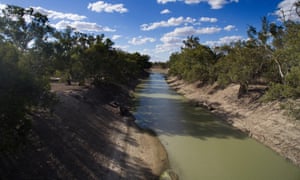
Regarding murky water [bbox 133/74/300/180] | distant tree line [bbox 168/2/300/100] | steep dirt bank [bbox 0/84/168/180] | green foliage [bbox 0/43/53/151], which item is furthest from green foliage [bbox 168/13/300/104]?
green foliage [bbox 0/43/53/151]

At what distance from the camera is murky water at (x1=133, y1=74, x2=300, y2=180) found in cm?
1253

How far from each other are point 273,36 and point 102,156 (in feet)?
62.2

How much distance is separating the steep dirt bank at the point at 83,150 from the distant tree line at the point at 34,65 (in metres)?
1.26

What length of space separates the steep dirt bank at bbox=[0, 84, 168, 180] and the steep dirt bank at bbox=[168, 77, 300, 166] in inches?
318

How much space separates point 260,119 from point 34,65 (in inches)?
764

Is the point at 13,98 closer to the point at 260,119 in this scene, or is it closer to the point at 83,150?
the point at 83,150

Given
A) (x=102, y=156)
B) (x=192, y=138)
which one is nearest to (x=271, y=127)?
(x=192, y=138)

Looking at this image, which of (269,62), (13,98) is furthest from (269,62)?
(13,98)

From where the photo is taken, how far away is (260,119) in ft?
66.2

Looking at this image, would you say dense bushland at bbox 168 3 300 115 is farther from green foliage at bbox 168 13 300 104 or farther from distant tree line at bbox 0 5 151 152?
distant tree line at bbox 0 5 151 152

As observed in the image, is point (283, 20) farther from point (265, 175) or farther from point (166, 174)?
point (166, 174)

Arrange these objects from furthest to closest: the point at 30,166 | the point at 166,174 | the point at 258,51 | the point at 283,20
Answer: the point at 258,51
the point at 283,20
the point at 166,174
the point at 30,166

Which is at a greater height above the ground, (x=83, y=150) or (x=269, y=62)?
(x=269, y=62)

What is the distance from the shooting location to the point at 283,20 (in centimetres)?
1752
